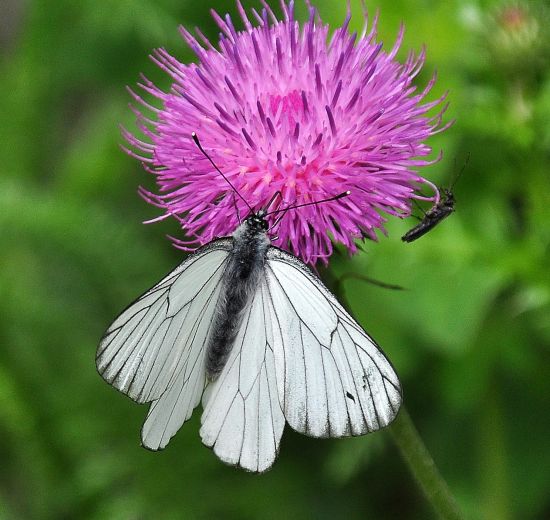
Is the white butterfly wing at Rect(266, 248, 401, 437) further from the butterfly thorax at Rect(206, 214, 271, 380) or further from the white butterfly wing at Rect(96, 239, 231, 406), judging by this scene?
the white butterfly wing at Rect(96, 239, 231, 406)

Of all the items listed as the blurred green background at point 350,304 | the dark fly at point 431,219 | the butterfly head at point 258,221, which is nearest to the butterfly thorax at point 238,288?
the butterfly head at point 258,221

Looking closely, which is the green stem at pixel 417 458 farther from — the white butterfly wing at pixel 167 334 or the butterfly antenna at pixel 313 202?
the white butterfly wing at pixel 167 334

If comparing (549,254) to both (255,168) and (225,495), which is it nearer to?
(255,168)

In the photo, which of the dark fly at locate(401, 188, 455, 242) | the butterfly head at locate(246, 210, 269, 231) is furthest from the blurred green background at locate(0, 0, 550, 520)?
the butterfly head at locate(246, 210, 269, 231)

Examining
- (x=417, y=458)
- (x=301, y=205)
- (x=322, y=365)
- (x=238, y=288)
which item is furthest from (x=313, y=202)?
(x=417, y=458)

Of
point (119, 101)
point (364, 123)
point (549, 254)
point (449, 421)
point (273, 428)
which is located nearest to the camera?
point (273, 428)

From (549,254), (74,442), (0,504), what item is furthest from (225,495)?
(549,254)
